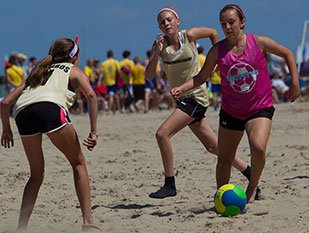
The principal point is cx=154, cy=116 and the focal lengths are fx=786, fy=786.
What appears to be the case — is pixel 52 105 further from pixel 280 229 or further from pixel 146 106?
pixel 146 106

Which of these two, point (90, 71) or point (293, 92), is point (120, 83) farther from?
point (293, 92)

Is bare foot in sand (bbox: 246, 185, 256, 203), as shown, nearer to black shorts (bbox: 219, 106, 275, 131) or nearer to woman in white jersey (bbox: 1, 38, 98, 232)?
black shorts (bbox: 219, 106, 275, 131)

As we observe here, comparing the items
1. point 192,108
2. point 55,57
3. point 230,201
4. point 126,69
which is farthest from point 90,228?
point 126,69

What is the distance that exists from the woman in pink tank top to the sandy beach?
25.1 inches

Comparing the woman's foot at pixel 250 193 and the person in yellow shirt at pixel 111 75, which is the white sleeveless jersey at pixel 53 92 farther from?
the person in yellow shirt at pixel 111 75

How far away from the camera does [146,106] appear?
75.0 feet

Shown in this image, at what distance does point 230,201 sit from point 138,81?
52.3 ft

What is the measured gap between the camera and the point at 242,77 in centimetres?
689

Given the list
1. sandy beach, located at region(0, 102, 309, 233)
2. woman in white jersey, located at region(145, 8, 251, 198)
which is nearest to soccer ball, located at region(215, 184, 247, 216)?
sandy beach, located at region(0, 102, 309, 233)

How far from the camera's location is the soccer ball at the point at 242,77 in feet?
22.5

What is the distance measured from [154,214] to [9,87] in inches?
593

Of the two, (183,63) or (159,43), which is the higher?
(159,43)

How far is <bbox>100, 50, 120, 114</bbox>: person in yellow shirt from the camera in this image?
22969mm

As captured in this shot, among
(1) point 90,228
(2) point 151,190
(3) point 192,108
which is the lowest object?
(2) point 151,190
